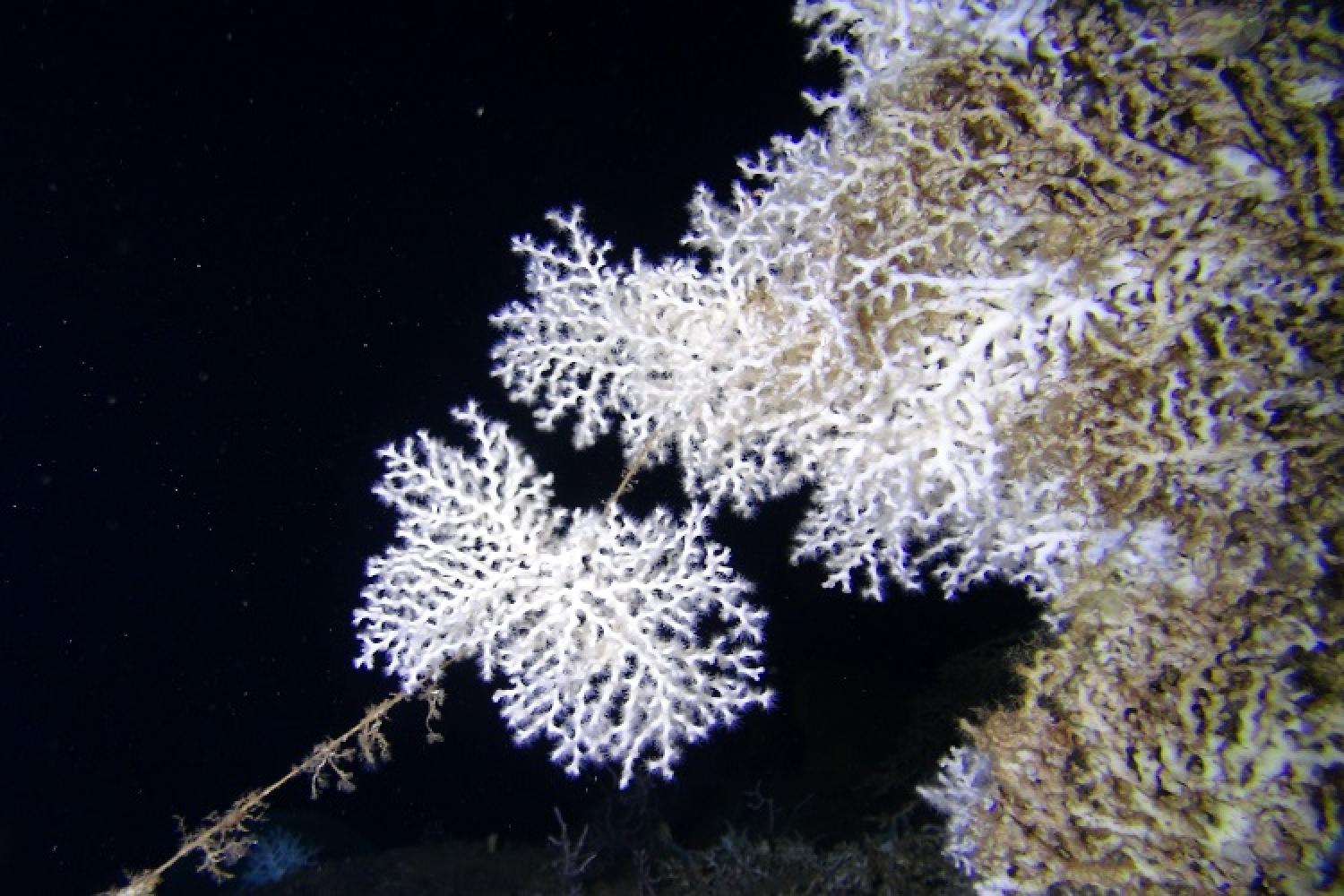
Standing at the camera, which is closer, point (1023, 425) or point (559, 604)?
point (1023, 425)

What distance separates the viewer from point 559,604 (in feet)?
8.68

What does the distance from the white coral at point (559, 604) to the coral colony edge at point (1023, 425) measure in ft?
0.05

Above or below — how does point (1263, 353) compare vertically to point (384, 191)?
below

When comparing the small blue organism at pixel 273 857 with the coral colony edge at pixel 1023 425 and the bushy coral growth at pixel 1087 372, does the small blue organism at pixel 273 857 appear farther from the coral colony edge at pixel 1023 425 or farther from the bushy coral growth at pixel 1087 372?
the bushy coral growth at pixel 1087 372

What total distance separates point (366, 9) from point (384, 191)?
66.3 inches

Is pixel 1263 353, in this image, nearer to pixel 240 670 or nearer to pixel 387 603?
pixel 387 603

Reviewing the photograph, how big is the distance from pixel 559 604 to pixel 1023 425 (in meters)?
1.84

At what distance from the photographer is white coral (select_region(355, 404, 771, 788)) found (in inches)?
103

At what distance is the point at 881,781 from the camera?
15.0ft

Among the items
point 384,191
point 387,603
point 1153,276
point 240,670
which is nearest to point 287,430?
point 384,191

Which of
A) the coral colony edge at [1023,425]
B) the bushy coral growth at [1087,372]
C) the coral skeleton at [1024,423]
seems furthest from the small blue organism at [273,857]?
the bushy coral growth at [1087,372]

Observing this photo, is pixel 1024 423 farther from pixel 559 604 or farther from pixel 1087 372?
pixel 559 604

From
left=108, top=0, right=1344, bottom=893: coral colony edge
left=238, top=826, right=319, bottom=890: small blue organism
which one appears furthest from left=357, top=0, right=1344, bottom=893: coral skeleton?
left=238, top=826, right=319, bottom=890: small blue organism

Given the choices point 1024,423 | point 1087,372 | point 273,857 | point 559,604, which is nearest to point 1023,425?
point 1024,423
